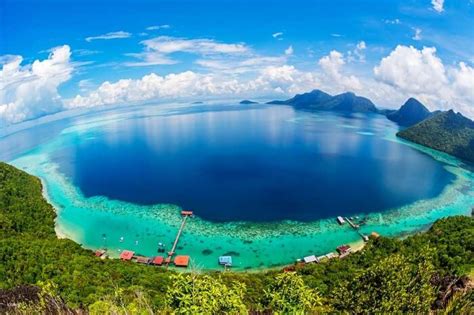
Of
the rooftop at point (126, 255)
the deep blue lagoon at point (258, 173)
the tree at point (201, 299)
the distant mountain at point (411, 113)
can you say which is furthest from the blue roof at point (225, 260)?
the distant mountain at point (411, 113)

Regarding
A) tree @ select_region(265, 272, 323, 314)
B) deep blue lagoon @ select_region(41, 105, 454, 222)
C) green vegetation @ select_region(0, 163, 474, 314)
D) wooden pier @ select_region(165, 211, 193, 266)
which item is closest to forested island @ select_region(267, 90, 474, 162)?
deep blue lagoon @ select_region(41, 105, 454, 222)

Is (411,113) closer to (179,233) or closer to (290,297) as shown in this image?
(179,233)

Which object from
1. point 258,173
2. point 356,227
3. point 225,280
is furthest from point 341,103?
point 225,280

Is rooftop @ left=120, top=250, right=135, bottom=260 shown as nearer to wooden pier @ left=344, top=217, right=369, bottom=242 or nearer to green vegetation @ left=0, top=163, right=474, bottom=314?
green vegetation @ left=0, top=163, right=474, bottom=314

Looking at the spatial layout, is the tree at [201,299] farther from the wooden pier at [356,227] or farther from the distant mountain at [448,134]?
the distant mountain at [448,134]

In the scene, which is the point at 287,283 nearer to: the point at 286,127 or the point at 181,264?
the point at 181,264

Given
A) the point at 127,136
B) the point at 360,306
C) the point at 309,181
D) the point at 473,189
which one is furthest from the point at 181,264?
the point at 127,136
